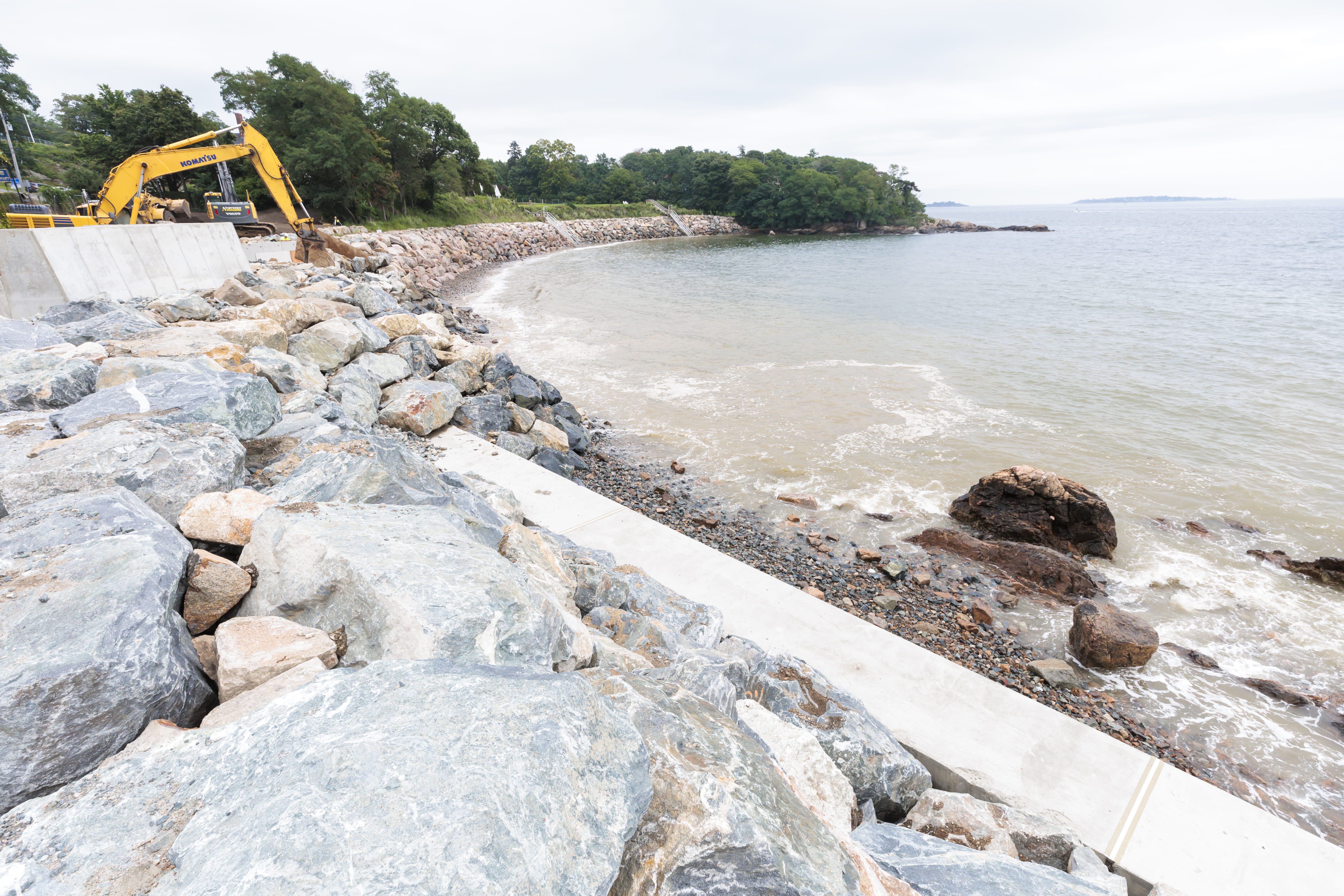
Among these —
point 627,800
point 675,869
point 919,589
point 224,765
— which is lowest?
point 919,589

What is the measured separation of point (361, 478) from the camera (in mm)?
3986

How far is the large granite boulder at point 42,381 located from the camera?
4.82 meters

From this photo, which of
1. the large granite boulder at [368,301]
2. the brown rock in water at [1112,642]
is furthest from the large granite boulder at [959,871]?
the large granite boulder at [368,301]

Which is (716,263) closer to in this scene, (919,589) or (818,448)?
(818,448)

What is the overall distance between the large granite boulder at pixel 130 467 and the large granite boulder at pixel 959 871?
13.6 feet

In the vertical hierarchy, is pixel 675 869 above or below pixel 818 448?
above

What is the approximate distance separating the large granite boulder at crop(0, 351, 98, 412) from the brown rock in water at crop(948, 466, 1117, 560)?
10313mm

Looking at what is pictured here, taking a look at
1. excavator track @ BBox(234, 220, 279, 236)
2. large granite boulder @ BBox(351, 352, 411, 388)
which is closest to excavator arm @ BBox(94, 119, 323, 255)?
excavator track @ BBox(234, 220, 279, 236)

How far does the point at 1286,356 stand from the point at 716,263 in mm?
31829

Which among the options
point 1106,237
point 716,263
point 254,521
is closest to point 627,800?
point 254,521

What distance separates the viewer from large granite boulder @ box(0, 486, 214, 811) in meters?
1.92

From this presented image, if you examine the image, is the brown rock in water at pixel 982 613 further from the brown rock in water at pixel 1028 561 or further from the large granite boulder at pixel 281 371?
the large granite boulder at pixel 281 371

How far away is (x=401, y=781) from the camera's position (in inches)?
65.4

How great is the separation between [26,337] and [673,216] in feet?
268
